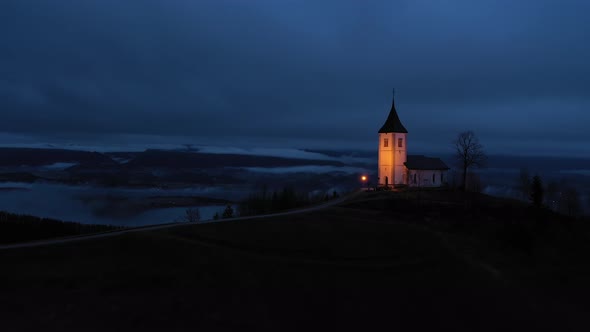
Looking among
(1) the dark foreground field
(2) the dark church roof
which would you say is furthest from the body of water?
(1) the dark foreground field

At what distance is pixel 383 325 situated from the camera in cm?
2625

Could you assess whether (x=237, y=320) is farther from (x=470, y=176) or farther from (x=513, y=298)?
(x=470, y=176)

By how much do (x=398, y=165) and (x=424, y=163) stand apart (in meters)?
5.33

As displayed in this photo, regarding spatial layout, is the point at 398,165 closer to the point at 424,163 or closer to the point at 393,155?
the point at 393,155

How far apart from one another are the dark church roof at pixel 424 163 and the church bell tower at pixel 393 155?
148cm

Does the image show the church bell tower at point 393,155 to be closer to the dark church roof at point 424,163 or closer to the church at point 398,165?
the church at point 398,165

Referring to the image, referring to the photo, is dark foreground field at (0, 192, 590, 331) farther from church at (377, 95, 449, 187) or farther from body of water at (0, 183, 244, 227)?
body of water at (0, 183, 244, 227)

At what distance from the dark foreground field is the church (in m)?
28.4

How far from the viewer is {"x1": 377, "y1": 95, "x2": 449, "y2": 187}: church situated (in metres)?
70.8

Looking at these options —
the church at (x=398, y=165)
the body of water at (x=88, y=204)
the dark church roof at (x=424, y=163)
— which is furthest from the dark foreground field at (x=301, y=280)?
the body of water at (x=88, y=204)

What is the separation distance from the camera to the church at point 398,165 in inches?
2788

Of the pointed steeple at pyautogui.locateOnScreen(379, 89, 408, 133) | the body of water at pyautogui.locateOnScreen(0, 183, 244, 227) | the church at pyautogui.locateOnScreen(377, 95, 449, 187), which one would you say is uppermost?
the pointed steeple at pyautogui.locateOnScreen(379, 89, 408, 133)

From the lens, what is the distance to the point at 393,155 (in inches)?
2788

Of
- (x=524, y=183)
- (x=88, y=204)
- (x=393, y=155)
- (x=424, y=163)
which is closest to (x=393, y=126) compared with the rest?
(x=393, y=155)
